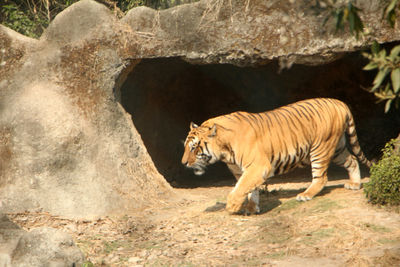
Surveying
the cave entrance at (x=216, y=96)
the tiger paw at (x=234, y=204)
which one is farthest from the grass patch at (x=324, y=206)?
the cave entrance at (x=216, y=96)

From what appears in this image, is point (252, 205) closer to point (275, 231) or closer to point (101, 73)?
point (275, 231)

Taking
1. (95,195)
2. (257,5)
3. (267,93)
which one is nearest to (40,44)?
(95,195)

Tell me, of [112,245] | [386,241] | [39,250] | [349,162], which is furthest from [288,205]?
[39,250]

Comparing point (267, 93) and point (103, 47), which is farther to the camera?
point (267, 93)

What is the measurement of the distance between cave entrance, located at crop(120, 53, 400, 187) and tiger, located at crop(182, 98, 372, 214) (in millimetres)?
2636

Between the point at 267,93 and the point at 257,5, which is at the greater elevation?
the point at 257,5

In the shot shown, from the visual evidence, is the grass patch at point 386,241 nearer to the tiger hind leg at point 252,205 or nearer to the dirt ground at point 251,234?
the dirt ground at point 251,234

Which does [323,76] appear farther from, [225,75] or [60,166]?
[60,166]

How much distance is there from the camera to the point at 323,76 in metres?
9.41

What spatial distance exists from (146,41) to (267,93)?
3604 millimetres

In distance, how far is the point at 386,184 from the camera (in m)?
5.26

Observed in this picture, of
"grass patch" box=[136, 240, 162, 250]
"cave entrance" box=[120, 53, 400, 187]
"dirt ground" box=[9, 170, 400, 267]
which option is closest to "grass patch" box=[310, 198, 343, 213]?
"dirt ground" box=[9, 170, 400, 267]

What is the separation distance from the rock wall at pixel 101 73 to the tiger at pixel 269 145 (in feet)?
2.29

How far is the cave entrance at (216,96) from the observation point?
8.77m
